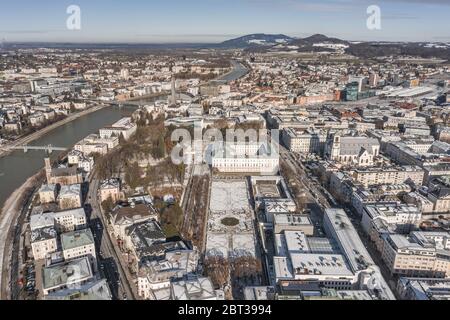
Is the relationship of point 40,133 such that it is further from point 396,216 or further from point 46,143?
point 396,216

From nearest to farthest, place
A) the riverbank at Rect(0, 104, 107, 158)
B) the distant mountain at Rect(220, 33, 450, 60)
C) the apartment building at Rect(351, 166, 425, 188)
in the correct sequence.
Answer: the apartment building at Rect(351, 166, 425, 188)
the riverbank at Rect(0, 104, 107, 158)
the distant mountain at Rect(220, 33, 450, 60)

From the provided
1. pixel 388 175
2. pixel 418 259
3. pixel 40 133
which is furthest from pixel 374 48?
pixel 418 259

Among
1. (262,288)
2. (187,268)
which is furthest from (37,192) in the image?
(262,288)

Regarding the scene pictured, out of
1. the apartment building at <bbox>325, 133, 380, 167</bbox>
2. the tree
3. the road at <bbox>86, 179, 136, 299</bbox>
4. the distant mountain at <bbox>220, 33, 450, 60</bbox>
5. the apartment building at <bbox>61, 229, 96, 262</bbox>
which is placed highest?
the distant mountain at <bbox>220, 33, 450, 60</bbox>

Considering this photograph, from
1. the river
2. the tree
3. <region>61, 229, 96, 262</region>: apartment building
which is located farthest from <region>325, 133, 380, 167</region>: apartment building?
the river

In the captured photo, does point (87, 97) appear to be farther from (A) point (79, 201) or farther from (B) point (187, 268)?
(B) point (187, 268)

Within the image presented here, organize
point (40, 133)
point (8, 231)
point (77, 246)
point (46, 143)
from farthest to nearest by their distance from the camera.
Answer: point (40, 133) → point (46, 143) → point (8, 231) → point (77, 246)

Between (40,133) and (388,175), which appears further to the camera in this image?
(40,133)

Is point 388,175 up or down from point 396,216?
up

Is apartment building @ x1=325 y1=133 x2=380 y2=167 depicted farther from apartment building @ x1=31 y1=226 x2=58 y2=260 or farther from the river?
the river
